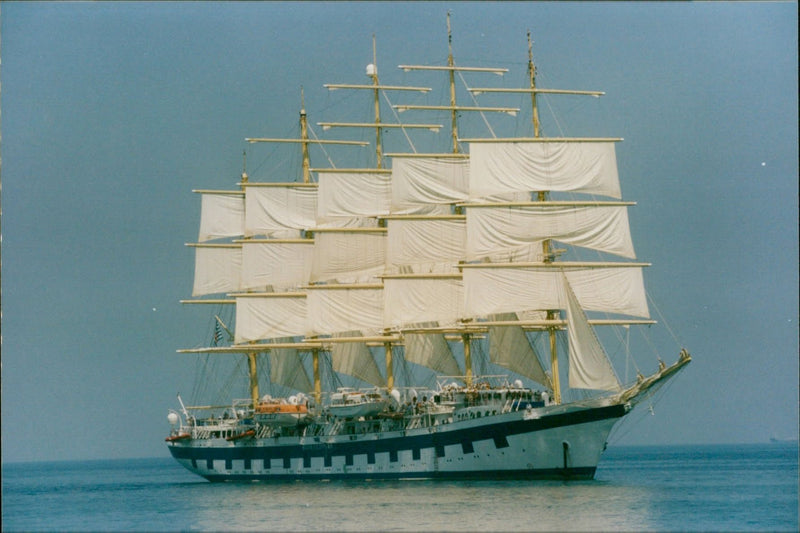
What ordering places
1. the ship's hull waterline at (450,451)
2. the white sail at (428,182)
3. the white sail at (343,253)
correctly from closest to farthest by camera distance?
1. the ship's hull waterline at (450,451)
2. the white sail at (428,182)
3. the white sail at (343,253)

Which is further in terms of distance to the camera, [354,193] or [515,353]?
[354,193]

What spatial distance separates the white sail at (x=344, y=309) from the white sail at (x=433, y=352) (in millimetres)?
4398

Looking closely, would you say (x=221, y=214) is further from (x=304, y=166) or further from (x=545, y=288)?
(x=545, y=288)

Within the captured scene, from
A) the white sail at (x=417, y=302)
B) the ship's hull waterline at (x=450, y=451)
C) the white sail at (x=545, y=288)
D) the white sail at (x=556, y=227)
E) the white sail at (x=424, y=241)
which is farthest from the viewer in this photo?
the white sail at (x=424, y=241)

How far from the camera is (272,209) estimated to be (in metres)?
83.6

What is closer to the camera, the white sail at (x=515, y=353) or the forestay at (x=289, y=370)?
the white sail at (x=515, y=353)

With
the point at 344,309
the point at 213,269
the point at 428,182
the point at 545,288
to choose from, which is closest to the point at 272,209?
the point at 213,269

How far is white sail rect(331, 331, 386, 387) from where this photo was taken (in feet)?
258

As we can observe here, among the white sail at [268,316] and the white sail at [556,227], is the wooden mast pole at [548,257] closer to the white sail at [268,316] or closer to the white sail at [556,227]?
the white sail at [556,227]

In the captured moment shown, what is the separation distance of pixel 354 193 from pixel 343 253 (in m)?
4.32

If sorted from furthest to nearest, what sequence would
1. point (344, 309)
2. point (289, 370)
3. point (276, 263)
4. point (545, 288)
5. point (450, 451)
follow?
point (289, 370) < point (276, 263) < point (344, 309) < point (545, 288) < point (450, 451)

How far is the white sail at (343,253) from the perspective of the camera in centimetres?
7850

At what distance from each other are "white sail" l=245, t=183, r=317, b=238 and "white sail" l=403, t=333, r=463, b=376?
1413 cm

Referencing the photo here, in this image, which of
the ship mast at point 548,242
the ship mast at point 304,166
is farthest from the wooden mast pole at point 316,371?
the ship mast at point 548,242
